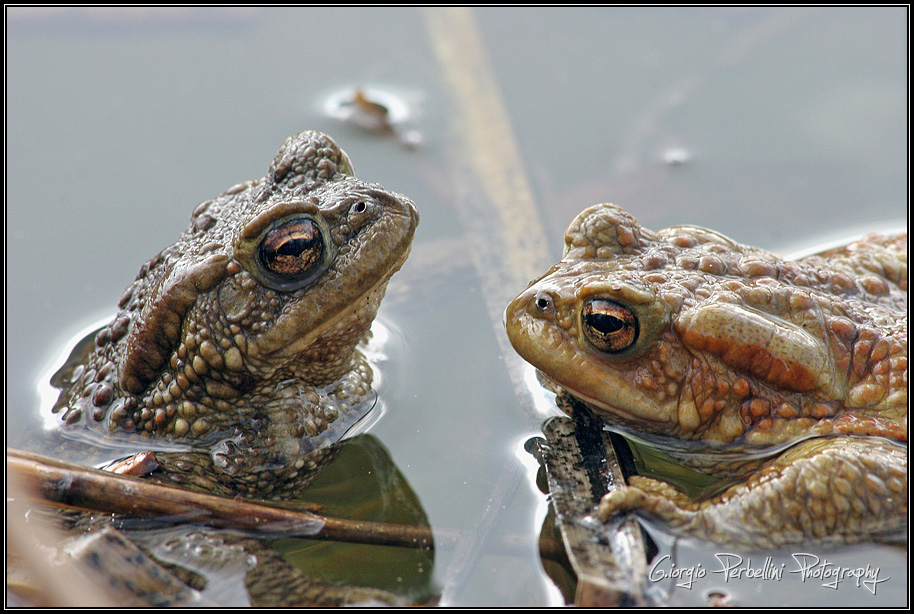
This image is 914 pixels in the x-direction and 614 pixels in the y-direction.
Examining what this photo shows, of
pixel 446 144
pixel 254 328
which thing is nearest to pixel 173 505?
pixel 254 328

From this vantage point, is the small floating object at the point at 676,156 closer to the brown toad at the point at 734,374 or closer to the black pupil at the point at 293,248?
the brown toad at the point at 734,374

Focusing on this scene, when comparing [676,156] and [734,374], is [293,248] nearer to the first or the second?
[734,374]

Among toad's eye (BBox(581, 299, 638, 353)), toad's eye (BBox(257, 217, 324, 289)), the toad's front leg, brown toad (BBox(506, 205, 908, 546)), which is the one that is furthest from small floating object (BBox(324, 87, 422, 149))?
the toad's front leg

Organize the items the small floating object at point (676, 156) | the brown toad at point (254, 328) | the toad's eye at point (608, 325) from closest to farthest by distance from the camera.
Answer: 1. the toad's eye at point (608, 325)
2. the brown toad at point (254, 328)
3. the small floating object at point (676, 156)

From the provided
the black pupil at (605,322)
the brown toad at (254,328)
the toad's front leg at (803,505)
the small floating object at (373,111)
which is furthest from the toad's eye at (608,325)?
the small floating object at (373,111)

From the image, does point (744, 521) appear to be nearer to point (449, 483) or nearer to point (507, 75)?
point (449, 483)

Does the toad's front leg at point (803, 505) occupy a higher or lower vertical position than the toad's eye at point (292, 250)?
lower

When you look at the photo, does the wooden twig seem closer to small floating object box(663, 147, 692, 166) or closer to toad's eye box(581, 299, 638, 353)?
toad's eye box(581, 299, 638, 353)
